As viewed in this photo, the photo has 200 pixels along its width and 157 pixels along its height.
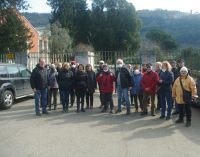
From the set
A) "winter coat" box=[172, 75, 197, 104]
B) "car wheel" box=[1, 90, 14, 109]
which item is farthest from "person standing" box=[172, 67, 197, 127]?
"car wheel" box=[1, 90, 14, 109]

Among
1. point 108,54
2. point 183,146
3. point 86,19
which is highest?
point 86,19

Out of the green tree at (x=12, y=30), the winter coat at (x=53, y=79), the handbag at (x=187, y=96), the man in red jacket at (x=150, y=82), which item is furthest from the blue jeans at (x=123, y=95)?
the green tree at (x=12, y=30)

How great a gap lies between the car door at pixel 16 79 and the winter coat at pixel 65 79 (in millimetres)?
2423

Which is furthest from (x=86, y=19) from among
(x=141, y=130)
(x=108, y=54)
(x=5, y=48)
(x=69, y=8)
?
(x=141, y=130)

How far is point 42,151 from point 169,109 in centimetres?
498

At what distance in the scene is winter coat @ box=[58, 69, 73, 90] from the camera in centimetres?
1334

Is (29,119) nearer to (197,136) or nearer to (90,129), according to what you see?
(90,129)

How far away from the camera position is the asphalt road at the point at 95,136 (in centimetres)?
802

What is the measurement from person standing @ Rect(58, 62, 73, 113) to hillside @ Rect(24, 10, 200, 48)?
233 feet

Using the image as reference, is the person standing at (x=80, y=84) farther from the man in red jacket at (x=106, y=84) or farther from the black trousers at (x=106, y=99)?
the black trousers at (x=106, y=99)

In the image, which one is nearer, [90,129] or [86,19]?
[90,129]

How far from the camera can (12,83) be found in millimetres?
14789

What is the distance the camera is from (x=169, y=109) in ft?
38.5

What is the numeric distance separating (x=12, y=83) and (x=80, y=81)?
10.0ft
